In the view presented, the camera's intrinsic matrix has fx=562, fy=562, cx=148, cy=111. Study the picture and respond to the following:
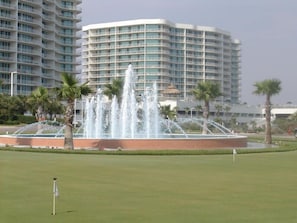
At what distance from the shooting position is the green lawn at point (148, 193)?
12672 mm

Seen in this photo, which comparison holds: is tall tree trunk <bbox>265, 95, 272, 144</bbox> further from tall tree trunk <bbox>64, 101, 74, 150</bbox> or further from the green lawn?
the green lawn

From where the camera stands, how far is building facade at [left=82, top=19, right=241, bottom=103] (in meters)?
176

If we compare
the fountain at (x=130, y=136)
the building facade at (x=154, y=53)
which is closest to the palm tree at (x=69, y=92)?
the fountain at (x=130, y=136)

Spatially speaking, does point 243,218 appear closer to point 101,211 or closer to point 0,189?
point 101,211

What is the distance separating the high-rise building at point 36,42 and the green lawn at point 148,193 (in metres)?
93.0

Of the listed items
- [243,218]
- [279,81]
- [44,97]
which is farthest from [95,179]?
[44,97]

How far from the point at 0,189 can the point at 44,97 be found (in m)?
54.9

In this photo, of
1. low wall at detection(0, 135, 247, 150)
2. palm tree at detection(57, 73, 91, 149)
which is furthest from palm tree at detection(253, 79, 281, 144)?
palm tree at detection(57, 73, 91, 149)

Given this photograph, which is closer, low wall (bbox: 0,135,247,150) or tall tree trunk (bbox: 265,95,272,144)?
low wall (bbox: 0,135,247,150)

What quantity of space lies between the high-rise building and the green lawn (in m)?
93.0

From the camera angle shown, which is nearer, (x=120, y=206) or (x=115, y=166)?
(x=120, y=206)

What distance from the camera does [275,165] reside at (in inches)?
1104

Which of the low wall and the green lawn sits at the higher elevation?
the low wall

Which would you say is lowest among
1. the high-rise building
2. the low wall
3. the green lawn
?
the green lawn
